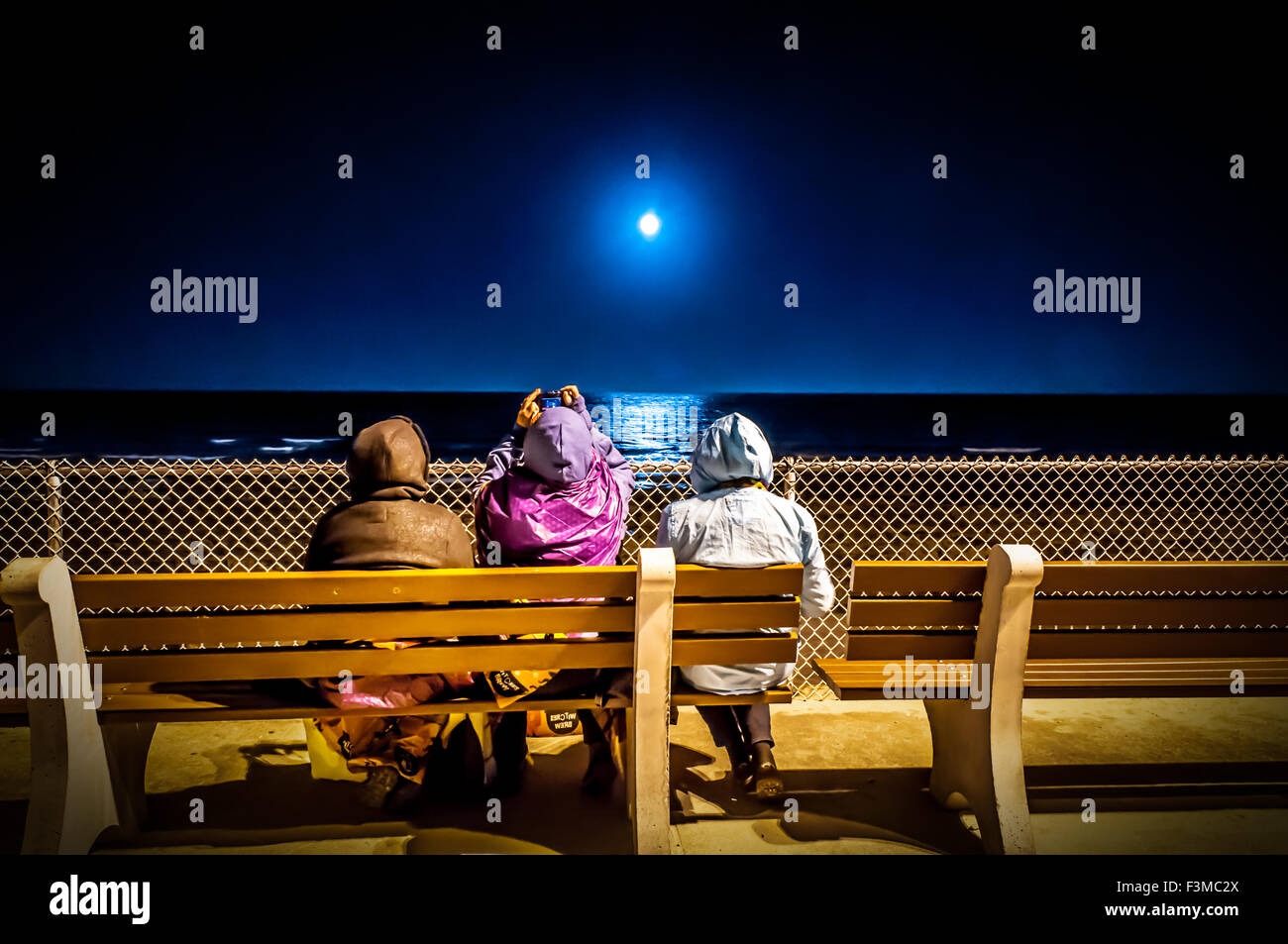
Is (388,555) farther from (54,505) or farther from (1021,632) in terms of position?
(54,505)

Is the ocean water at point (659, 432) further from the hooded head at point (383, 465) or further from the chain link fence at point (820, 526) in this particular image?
the hooded head at point (383, 465)

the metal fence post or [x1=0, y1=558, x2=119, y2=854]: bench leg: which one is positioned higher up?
the metal fence post

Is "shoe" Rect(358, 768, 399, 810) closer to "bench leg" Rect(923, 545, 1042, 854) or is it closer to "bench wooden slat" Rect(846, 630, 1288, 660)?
"bench wooden slat" Rect(846, 630, 1288, 660)

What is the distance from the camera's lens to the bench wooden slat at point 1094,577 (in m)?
2.48

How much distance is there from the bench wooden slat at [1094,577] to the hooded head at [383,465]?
5.75ft

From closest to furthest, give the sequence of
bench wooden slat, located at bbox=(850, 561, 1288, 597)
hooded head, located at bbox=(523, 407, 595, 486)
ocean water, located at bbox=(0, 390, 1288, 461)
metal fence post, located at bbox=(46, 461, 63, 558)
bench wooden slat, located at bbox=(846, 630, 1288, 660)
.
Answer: bench wooden slat, located at bbox=(850, 561, 1288, 597), bench wooden slat, located at bbox=(846, 630, 1288, 660), hooded head, located at bbox=(523, 407, 595, 486), metal fence post, located at bbox=(46, 461, 63, 558), ocean water, located at bbox=(0, 390, 1288, 461)

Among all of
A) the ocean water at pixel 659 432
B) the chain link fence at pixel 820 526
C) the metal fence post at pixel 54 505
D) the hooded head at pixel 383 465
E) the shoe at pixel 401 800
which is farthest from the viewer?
the ocean water at pixel 659 432

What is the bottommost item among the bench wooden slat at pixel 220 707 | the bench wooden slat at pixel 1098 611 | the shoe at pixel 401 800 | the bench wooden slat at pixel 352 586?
the shoe at pixel 401 800

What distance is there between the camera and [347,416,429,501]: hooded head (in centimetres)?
269

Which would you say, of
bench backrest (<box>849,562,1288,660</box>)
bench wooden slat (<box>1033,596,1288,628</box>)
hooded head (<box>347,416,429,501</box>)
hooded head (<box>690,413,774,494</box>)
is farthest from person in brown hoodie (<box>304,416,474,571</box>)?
bench wooden slat (<box>1033,596,1288,628</box>)

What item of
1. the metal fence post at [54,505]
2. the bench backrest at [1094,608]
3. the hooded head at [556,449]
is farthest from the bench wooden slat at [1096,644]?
the metal fence post at [54,505]

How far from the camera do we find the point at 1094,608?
2.58 meters

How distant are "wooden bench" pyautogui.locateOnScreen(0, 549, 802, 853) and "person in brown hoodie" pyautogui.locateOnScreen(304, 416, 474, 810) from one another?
9 cm
